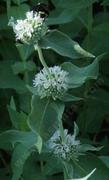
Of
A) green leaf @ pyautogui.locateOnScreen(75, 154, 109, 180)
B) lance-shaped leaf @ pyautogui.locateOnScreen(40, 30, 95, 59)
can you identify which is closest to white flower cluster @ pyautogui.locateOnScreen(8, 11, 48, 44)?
lance-shaped leaf @ pyautogui.locateOnScreen(40, 30, 95, 59)

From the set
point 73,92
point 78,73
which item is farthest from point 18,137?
point 73,92

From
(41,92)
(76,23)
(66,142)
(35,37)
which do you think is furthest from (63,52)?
(76,23)

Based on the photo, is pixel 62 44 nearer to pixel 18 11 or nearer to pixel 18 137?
pixel 18 137

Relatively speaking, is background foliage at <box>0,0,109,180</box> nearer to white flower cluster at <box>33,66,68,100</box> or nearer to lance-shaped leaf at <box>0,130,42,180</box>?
lance-shaped leaf at <box>0,130,42,180</box>

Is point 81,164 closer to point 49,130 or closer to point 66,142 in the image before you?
point 66,142

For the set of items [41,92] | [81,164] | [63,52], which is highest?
[63,52]
